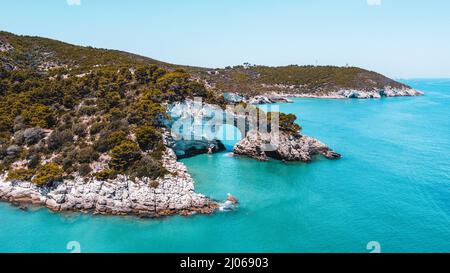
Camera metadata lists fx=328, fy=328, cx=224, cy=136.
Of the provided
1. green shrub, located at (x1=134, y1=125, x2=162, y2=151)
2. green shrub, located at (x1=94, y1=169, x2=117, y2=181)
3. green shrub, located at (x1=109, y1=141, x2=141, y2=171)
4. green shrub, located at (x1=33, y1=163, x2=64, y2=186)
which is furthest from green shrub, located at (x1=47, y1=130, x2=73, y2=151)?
green shrub, located at (x1=94, y1=169, x2=117, y2=181)

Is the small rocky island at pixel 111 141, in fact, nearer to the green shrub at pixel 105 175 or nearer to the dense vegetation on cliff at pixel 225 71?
the green shrub at pixel 105 175

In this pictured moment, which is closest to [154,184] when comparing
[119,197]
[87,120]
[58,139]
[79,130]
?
[119,197]

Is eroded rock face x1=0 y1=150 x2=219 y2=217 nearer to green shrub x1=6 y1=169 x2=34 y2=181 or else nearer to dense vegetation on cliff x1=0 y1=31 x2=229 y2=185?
green shrub x1=6 y1=169 x2=34 y2=181

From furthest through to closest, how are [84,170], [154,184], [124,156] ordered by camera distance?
[124,156]
[84,170]
[154,184]

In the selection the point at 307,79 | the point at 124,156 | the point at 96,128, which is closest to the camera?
the point at 124,156

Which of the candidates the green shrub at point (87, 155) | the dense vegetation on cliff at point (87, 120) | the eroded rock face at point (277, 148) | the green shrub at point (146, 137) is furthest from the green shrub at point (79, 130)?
the eroded rock face at point (277, 148)

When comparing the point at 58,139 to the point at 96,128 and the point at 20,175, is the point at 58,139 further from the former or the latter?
the point at 20,175
